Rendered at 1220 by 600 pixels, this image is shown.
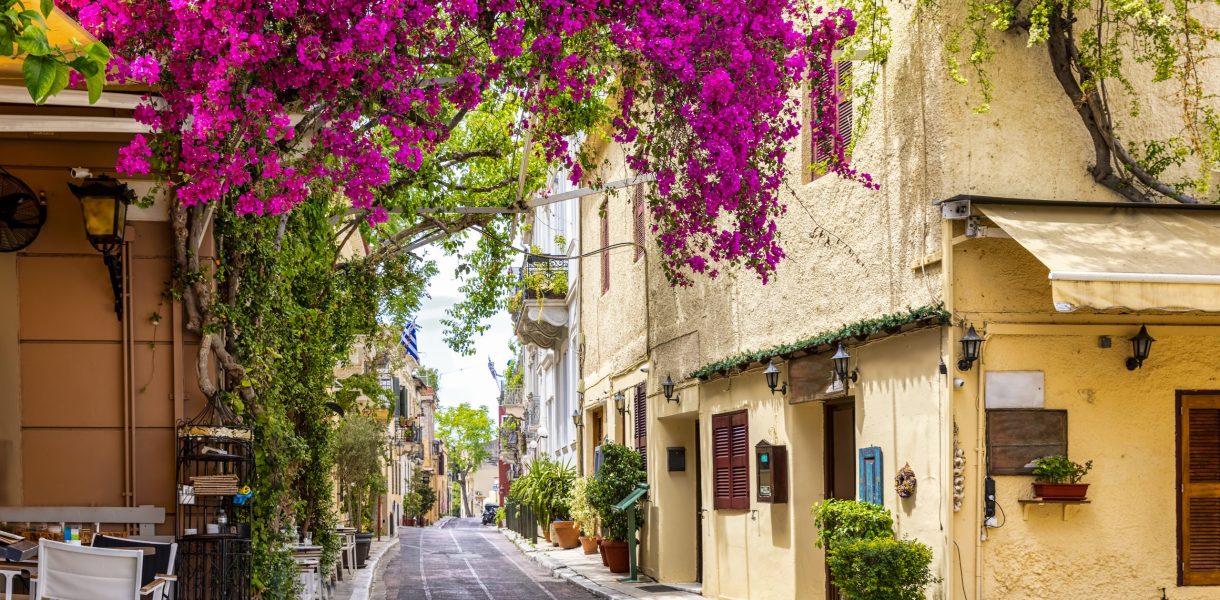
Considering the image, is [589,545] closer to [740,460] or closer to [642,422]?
[642,422]

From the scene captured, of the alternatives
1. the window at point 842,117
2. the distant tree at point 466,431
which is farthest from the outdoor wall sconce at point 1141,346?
the distant tree at point 466,431

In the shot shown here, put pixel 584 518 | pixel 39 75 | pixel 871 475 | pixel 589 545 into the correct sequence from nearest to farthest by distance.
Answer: pixel 39 75
pixel 871 475
pixel 584 518
pixel 589 545

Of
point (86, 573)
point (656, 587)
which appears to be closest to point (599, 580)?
point (656, 587)

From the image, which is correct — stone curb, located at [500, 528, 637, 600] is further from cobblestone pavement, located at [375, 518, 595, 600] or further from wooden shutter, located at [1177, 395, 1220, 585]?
wooden shutter, located at [1177, 395, 1220, 585]

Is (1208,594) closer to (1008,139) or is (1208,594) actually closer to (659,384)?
(1008,139)

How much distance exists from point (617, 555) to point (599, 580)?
4.91 ft

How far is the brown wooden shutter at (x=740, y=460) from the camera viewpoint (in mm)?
15625

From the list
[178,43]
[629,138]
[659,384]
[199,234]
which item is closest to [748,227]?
[629,138]

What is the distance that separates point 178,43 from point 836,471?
894 centimetres

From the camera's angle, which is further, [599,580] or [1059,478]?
[599,580]

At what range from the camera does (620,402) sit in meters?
22.9

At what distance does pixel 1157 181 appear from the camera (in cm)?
1039

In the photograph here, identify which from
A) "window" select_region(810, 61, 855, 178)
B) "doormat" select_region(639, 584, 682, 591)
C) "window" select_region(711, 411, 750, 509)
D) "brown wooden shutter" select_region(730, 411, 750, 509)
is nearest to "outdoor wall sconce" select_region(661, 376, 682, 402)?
"window" select_region(711, 411, 750, 509)

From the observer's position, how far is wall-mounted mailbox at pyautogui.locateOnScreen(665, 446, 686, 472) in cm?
1931
